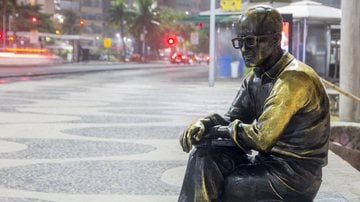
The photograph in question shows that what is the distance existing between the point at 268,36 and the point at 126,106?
40.8ft

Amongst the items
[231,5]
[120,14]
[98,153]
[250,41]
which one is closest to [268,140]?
[250,41]

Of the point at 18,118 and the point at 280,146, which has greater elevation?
the point at 280,146

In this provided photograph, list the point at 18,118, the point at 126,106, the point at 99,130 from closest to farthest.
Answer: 1. the point at 99,130
2. the point at 18,118
3. the point at 126,106

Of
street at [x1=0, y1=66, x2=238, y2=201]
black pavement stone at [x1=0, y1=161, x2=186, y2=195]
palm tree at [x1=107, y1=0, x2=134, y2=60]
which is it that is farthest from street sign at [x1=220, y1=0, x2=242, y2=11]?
palm tree at [x1=107, y1=0, x2=134, y2=60]

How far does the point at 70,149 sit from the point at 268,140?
583 cm

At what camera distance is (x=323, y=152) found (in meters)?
3.19

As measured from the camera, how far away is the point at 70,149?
8.50 m

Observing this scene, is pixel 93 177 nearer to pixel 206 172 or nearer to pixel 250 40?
pixel 206 172

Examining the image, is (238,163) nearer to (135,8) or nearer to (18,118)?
(18,118)

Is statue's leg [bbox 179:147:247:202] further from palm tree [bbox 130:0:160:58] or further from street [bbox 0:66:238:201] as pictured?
palm tree [bbox 130:0:160:58]

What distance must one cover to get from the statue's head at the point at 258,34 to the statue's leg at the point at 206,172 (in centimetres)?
48

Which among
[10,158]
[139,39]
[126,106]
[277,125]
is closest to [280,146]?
[277,125]

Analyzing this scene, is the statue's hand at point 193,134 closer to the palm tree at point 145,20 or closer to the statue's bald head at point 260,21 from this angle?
the statue's bald head at point 260,21

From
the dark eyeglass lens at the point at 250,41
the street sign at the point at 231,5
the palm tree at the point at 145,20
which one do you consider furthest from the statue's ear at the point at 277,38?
the palm tree at the point at 145,20
